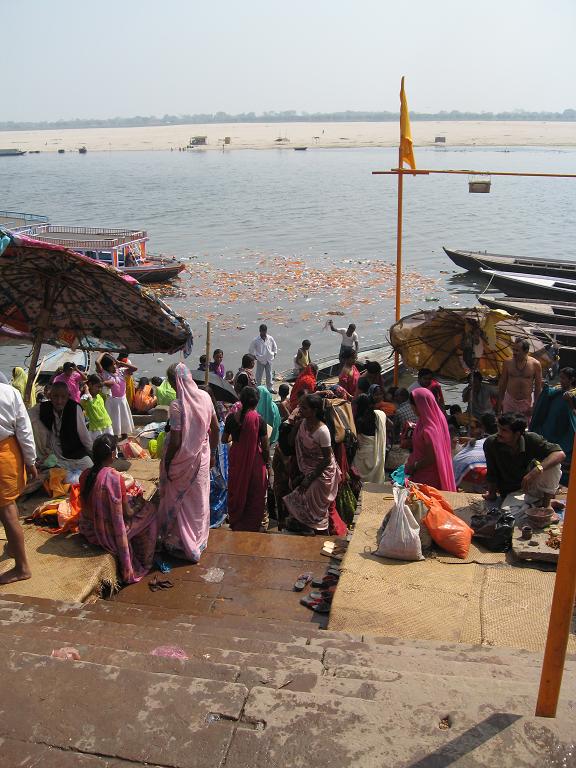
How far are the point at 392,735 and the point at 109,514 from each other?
2.75 m

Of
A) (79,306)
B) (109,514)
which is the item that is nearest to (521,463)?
(109,514)

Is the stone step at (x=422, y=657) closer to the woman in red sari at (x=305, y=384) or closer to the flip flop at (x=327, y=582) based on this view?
the flip flop at (x=327, y=582)

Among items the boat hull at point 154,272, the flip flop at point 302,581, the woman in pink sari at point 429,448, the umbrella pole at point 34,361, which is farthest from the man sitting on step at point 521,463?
the boat hull at point 154,272

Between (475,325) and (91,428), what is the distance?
15.0ft

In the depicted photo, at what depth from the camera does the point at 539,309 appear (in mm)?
15992

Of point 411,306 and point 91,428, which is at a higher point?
point 91,428

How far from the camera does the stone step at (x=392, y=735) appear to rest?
2.34m

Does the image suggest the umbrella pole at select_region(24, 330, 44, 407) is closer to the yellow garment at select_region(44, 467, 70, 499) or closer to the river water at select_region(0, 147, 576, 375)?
the yellow garment at select_region(44, 467, 70, 499)

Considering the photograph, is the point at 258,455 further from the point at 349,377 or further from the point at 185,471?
the point at 349,377

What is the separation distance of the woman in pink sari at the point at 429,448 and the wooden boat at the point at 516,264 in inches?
638

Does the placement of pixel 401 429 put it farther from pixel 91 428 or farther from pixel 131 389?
pixel 131 389

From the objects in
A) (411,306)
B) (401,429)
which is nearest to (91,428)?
(401,429)

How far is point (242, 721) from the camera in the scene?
8.41ft

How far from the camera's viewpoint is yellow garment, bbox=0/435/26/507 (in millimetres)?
4281
